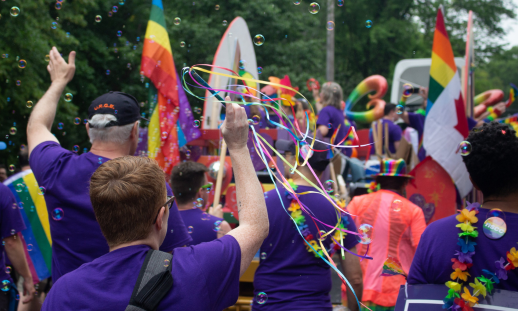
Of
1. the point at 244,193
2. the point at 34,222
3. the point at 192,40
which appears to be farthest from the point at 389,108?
the point at 192,40

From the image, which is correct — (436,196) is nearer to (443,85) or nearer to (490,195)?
(443,85)

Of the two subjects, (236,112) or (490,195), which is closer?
(236,112)

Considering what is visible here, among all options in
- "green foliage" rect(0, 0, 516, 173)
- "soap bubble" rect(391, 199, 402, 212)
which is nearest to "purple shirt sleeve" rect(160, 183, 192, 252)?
"soap bubble" rect(391, 199, 402, 212)

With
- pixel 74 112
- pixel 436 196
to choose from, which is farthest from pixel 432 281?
pixel 74 112

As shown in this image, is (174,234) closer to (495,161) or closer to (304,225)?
(304,225)

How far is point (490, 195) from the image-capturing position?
1.89 meters

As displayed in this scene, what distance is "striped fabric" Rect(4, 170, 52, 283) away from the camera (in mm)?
4328

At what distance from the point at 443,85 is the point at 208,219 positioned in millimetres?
2886

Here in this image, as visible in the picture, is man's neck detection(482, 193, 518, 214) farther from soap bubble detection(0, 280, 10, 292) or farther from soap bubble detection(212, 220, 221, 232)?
soap bubble detection(0, 280, 10, 292)

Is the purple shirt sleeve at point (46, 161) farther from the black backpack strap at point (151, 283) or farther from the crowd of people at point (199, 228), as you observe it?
the black backpack strap at point (151, 283)

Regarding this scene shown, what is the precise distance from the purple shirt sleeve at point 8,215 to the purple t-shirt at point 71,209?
109 cm

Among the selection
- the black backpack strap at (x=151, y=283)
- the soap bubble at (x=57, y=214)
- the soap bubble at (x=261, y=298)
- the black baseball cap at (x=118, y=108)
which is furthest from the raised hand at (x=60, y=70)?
the soap bubble at (x=261, y=298)

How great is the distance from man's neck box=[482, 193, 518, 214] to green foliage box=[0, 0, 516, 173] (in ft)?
6.53

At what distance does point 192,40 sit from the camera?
12961 millimetres
